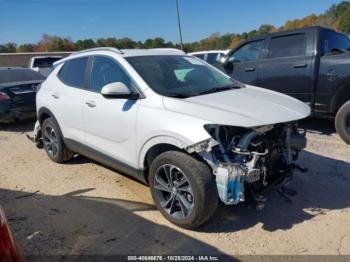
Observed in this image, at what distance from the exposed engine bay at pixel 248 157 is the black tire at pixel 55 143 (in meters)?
2.88

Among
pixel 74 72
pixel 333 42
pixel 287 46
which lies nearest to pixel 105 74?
pixel 74 72

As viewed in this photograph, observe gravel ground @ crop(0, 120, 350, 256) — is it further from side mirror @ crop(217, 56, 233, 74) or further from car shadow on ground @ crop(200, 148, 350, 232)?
side mirror @ crop(217, 56, 233, 74)

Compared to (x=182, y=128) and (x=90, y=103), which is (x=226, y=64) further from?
(x=182, y=128)

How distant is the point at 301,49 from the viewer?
Result: 6.82 meters

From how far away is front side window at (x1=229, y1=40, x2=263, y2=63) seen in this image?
7555mm

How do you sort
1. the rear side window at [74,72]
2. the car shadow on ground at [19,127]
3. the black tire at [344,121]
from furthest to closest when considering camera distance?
1. the car shadow on ground at [19,127]
2. the black tire at [344,121]
3. the rear side window at [74,72]

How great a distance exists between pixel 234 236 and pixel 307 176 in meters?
1.87

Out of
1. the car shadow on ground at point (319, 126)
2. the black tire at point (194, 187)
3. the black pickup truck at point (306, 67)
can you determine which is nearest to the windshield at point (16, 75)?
the black pickup truck at point (306, 67)

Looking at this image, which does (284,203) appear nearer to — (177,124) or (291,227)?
(291,227)

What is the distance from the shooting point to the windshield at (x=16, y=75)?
9119 millimetres

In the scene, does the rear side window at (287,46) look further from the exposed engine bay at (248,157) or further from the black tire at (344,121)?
the exposed engine bay at (248,157)

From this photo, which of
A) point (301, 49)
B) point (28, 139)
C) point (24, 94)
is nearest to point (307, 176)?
point (301, 49)

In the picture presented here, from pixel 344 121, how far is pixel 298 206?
8.74ft

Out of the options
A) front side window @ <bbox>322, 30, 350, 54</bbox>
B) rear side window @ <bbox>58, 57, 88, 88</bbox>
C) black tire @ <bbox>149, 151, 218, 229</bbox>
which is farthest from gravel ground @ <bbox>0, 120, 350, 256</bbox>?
front side window @ <bbox>322, 30, 350, 54</bbox>
